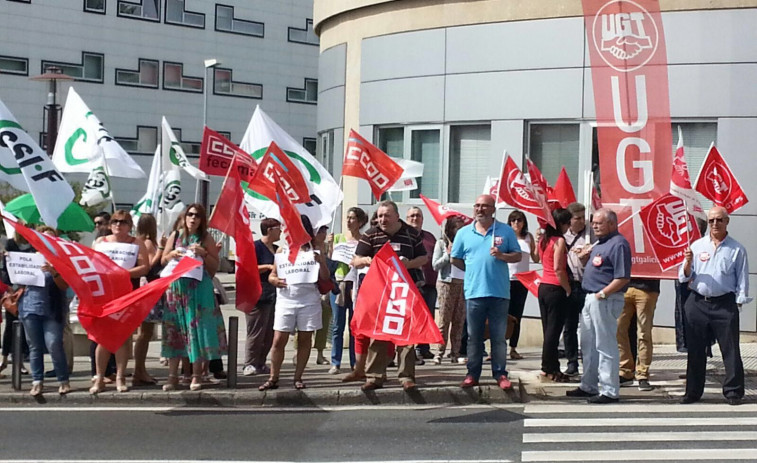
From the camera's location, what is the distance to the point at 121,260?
11727mm

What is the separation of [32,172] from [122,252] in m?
1.14

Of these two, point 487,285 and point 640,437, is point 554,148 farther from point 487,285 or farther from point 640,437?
point 640,437

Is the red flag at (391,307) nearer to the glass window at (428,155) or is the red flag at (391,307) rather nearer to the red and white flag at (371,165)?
the red and white flag at (371,165)

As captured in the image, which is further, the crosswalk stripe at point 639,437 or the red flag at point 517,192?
the red flag at point 517,192

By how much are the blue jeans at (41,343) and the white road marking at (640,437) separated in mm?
4583

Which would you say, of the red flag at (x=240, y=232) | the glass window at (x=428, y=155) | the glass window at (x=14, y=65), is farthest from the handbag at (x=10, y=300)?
the glass window at (x=14, y=65)

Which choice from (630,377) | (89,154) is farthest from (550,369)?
(89,154)

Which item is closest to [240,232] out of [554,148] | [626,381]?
[626,381]

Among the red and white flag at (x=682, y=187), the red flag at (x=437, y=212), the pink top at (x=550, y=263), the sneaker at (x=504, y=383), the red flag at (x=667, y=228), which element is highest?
the red and white flag at (x=682, y=187)

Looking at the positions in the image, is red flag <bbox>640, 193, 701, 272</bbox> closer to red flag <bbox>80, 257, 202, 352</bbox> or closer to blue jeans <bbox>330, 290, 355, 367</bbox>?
blue jeans <bbox>330, 290, 355, 367</bbox>

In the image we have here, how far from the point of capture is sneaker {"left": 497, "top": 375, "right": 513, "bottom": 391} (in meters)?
11.5

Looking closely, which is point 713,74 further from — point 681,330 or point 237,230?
point 237,230

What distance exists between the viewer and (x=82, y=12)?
52062 mm

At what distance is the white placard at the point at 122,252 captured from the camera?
11.7 metres
